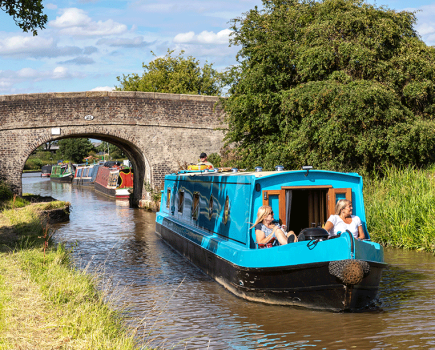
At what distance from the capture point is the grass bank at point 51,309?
3.71m

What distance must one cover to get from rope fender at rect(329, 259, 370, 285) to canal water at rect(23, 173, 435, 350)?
1.62 feet

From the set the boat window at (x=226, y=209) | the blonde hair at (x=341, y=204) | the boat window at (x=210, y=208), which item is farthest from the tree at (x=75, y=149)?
the blonde hair at (x=341, y=204)

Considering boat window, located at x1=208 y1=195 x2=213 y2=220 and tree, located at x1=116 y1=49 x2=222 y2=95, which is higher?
tree, located at x1=116 y1=49 x2=222 y2=95

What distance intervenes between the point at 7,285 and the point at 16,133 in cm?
1324

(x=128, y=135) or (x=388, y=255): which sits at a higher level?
(x=128, y=135)

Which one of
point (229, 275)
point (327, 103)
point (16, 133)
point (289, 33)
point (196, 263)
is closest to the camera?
point (229, 275)

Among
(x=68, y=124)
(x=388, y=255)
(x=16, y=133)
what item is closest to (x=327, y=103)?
(x=388, y=255)

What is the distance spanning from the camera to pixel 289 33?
45.3ft

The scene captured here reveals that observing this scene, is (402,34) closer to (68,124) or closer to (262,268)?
(262,268)

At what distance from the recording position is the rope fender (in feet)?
17.2

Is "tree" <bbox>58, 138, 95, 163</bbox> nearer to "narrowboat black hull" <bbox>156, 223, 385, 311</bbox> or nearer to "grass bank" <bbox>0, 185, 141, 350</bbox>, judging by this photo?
"grass bank" <bbox>0, 185, 141, 350</bbox>

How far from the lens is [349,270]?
5.24 meters

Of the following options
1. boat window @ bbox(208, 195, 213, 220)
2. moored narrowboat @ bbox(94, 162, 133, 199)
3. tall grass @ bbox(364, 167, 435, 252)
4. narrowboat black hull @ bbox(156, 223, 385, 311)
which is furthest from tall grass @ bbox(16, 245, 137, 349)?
moored narrowboat @ bbox(94, 162, 133, 199)

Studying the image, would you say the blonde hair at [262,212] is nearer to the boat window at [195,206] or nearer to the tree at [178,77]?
the boat window at [195,206]
